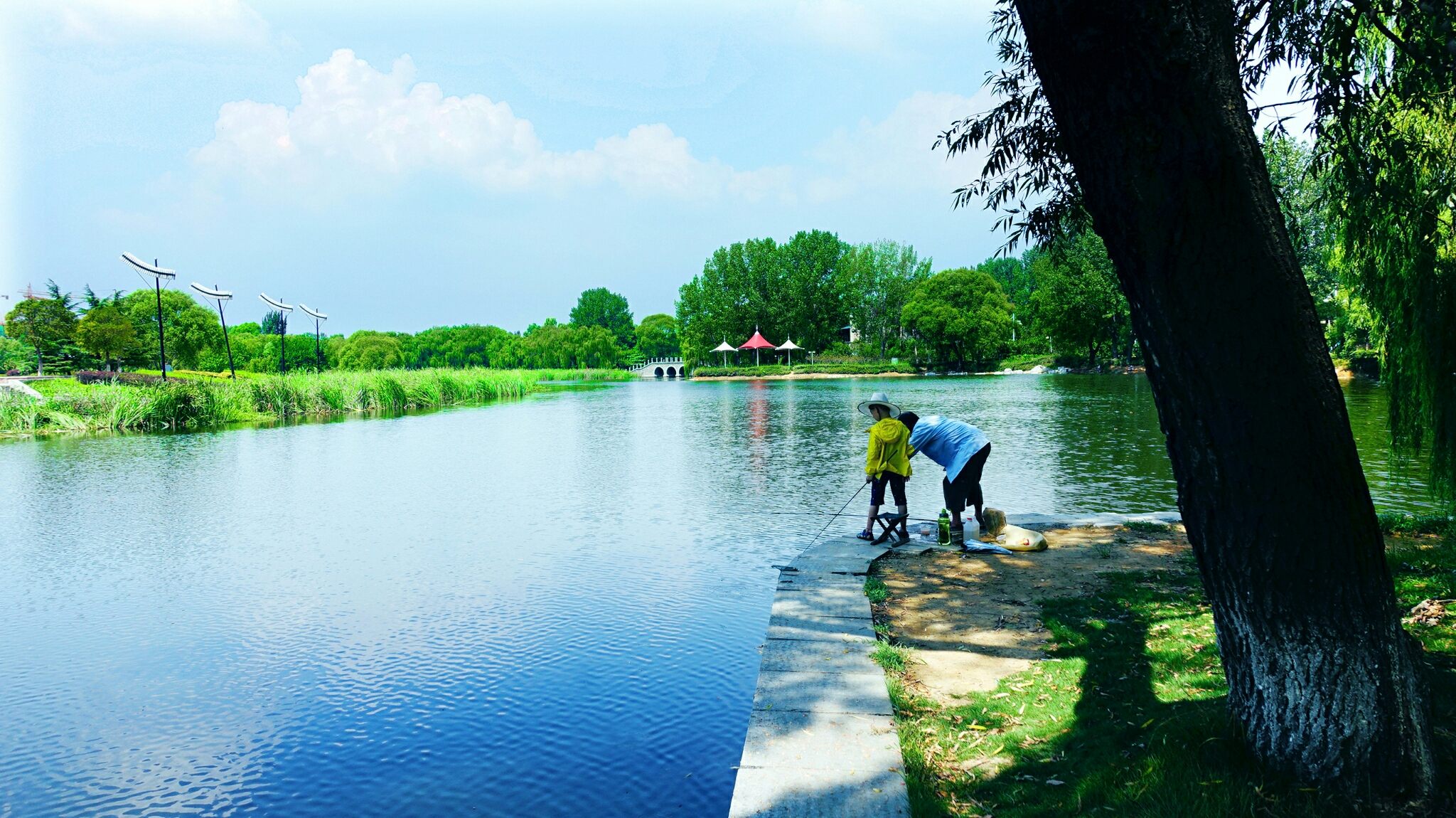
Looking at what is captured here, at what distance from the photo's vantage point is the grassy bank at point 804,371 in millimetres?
74812

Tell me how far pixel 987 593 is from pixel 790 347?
8006cm

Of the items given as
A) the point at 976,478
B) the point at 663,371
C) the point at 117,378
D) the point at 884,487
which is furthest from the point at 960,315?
the point at 884,487

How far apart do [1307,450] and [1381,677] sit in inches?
32.8

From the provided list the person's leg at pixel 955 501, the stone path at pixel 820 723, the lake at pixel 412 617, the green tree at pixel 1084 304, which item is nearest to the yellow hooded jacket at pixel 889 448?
the person's leg at pixel 955 501

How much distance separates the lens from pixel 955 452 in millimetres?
8312

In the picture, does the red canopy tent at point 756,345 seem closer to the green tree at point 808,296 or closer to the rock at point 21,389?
the green tree at point 808,296

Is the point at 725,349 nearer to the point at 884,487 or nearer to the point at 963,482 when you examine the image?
the point at 884,487

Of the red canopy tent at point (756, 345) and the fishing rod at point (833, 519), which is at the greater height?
the red canopy tent at point (756, 345)

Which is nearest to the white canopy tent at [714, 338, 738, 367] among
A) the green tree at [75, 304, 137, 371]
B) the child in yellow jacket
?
the green tree at [75, 304, 137, 371]

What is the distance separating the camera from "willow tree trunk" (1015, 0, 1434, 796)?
2.69 meters

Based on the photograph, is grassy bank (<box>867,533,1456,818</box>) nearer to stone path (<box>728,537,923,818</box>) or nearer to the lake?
stone path (<box>728,537,923,818</box>)

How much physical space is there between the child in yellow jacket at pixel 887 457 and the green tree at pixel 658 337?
4917 inches

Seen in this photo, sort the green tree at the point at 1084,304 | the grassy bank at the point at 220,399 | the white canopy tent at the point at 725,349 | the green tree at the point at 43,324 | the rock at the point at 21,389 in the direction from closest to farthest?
the grassy bank at the point at 220,399 < the rock at the point at 21,389 < the green tree at the point at 43,324 < the green tree at the point at 1084,304 < the white canopy tent at the point at 725,349

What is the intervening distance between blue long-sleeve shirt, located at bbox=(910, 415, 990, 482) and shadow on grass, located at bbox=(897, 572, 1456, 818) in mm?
2665
